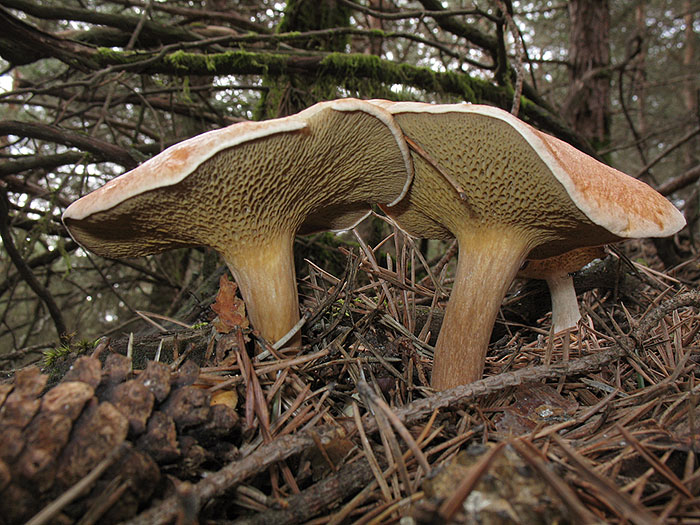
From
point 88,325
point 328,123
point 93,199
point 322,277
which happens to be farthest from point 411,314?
point 88,325

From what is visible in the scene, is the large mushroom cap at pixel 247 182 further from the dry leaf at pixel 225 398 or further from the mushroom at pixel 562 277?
the mushroom at pixel 562 277

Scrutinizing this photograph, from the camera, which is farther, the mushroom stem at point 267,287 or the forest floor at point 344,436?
the mushroom stem at point 267,287

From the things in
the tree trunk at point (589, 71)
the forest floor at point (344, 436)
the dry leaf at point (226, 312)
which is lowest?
the forest floor at point (344, 436)

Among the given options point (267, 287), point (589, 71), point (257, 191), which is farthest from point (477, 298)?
point (589, 71)

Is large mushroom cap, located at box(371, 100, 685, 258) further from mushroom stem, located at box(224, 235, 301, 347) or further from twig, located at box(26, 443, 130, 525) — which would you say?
twig, located at box(26, 443, 130, 525)

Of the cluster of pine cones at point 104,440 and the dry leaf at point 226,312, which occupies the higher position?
the dry leaf at point 226,312

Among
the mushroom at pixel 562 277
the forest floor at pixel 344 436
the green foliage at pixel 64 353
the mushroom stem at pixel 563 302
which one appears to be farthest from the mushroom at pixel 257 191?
the mushroom stem at pixel 563 302
